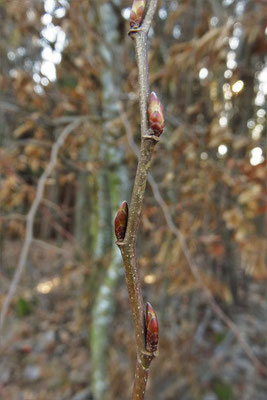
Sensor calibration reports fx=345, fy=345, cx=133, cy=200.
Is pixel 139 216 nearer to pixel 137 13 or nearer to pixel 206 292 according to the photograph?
pixel 137 13

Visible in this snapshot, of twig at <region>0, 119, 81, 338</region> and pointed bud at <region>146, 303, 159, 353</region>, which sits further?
twig at <region>0, 119, 81, 338</region>

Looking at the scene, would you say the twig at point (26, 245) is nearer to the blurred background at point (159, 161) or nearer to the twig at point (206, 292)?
the blurred background at point (159, 161)

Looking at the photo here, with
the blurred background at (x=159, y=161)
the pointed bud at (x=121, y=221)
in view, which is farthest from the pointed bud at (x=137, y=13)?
the blurred background at (x=159, y=161)

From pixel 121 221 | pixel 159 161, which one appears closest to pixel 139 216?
pixel 121 221

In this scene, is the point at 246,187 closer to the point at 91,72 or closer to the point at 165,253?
the point at 165,253

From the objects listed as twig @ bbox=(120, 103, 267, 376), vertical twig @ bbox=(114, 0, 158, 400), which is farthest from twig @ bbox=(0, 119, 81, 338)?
vertical twig @ bbox=(114, 0, 158, 400)

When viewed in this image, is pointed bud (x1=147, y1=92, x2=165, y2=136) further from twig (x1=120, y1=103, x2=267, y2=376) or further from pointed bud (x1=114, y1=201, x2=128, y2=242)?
twig (x1=120, y1=103, x2=267, y2=376)

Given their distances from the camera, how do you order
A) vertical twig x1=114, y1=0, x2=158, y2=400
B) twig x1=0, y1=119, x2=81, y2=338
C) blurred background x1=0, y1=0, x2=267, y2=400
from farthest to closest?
blurred background x1=0, y1=0, x2=267, y2=400 < twig x1=0, y1=119, x2=81, y2=338 < vertical twig x1=114, y1=0, x2=158, y2=400
